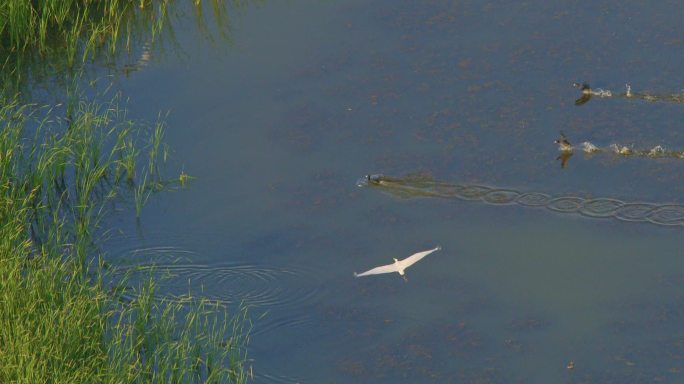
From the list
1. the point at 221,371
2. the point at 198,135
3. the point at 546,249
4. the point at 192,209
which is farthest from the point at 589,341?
the point at 198,135

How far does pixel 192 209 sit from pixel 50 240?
900 millimetres

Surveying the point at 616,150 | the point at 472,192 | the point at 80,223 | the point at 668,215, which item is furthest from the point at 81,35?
the point at 668,215

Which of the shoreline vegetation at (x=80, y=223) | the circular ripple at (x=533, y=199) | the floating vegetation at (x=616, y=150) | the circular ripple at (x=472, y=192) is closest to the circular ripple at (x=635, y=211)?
the circular ripple at (x=533, y=199)

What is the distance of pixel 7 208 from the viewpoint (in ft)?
26.6

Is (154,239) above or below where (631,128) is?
below

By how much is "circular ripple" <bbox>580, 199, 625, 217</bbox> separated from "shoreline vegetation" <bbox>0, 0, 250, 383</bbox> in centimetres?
214

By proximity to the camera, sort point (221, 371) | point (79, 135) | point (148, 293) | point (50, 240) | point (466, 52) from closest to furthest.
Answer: point (221, 371)
point (148, 293)
point (50, 240)
point (79, 135)
point (466, 52)

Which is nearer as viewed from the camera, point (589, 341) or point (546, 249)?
point (589, 341)

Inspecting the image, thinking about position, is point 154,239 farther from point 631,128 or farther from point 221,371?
point 631,128

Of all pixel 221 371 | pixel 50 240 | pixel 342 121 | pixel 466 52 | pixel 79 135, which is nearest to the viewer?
pixel 221 371

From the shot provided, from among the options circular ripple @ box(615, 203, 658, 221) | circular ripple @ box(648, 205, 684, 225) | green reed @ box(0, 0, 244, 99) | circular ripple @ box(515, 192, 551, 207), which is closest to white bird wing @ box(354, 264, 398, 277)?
circular ripple @ box(515, 192, 551, 207)

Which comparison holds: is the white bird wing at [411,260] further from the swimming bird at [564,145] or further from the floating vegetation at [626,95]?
the floating vegetation at [626,95]

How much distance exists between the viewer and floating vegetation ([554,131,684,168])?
8.90 meters

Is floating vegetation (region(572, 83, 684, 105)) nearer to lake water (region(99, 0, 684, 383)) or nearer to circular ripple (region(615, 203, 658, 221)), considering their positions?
lake water (region(99, 0, 684, 383))
